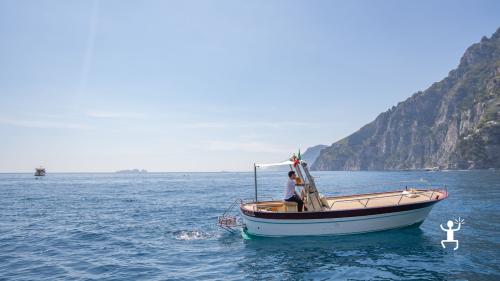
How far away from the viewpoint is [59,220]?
1266 inches

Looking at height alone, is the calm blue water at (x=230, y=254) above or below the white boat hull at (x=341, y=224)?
below

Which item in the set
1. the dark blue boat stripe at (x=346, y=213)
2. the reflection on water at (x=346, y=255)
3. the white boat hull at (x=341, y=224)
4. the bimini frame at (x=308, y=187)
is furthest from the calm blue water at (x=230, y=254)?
the bimini frame at (x=308, y=187)

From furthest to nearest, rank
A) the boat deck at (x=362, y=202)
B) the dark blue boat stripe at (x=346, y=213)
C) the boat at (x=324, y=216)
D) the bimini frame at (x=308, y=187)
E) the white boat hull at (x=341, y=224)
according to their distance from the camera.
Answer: the boat deck at (x=362, y=202), the bimini frame at (x=308, y=187), the white boat hull at (x=341, y=224), the boat at (x=324, y=216), the dark blue boat stripe at (x=346, y=213)

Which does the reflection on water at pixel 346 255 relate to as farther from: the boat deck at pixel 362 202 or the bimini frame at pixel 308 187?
the bimini frame at pixel 308 187

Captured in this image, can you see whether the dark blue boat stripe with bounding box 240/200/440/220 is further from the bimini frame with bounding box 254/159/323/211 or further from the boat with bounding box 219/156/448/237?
the bimini frame with bounding box 254/159/323/211

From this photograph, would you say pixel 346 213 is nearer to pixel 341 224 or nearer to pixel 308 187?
pixel 341 224

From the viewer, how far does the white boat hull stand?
830 inches

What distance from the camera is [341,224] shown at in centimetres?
2111

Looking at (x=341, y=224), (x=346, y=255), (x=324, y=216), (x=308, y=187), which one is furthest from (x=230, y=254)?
(x=341, y=224)

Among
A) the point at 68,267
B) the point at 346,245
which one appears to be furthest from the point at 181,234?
the point at 346,245

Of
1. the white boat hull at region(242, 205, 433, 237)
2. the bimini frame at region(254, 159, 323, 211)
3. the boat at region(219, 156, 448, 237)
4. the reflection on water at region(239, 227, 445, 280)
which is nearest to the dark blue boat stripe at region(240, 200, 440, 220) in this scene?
the boat at region(219, 156, 448, 237)

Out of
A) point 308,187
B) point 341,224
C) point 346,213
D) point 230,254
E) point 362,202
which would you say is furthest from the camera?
point 362,202

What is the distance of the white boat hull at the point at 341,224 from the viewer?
69.2 feet

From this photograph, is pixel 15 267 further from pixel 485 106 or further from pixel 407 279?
pixel 485 106
